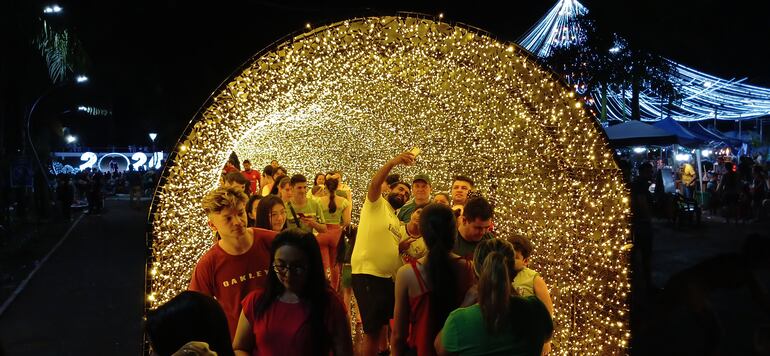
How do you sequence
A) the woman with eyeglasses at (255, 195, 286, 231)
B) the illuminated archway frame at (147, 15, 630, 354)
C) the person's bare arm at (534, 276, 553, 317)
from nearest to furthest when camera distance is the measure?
the person's bare arm at (534, 276, 553, 317) → the illuminated archway frame at (147, 15, 630, 354) → the woman with eyeglasses at (255, 195, 286, 231)

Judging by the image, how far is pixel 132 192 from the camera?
117 ft

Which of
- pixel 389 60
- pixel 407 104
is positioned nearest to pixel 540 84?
pixel 389 60

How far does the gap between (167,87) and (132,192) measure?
2327 cm

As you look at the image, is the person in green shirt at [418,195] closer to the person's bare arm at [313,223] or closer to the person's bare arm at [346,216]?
the person's bare arm at [313,223]

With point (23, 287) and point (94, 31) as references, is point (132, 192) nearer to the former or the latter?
point (94, 31)

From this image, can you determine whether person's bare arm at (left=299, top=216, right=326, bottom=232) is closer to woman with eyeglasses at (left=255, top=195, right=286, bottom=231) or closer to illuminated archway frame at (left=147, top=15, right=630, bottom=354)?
illuminated archway frame at (left=147, top=15, right=630, bottom=354)

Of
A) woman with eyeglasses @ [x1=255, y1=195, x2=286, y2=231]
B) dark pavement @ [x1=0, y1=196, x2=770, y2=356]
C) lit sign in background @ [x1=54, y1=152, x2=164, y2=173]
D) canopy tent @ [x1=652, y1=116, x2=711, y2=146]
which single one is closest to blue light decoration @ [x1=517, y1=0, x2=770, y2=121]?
canopy tent @ [x1=652, y1=116, x2=711, y2=146]

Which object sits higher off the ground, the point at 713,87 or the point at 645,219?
the point at 713,87

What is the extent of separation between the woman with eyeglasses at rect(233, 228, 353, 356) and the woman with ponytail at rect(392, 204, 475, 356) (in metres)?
0.66

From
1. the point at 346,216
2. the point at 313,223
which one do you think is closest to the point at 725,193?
the point at 346,216

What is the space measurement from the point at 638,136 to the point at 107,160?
5094 cm

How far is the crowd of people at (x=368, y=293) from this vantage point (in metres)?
3.01

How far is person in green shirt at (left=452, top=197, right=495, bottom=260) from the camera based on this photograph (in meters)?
4.77

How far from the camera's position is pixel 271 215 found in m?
6.10
